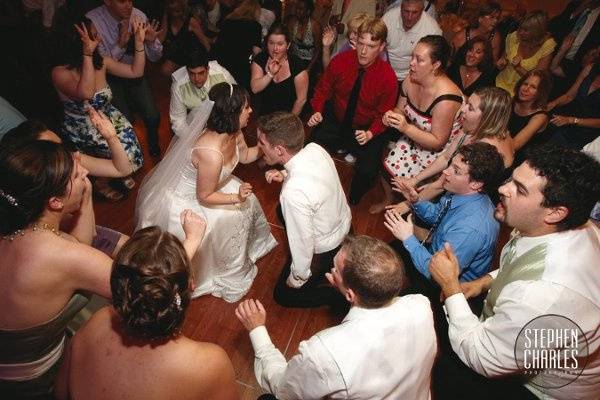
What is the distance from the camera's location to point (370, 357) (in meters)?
1.42

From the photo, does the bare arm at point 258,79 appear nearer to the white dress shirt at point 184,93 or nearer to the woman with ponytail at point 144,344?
the white dress shirt at point 184,93

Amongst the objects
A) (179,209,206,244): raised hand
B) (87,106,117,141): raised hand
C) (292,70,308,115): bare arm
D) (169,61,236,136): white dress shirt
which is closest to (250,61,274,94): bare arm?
(292,70,308,115): bare arm

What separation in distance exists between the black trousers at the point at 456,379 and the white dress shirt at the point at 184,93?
Answer: 7.61ft

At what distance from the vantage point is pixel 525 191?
5.82ft

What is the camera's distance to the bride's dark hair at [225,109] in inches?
96.3

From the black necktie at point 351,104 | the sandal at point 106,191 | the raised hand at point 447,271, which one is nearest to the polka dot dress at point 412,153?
the black necktie at point 351,104

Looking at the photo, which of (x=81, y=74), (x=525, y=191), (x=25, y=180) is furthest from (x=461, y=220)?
(x=81, y=74)

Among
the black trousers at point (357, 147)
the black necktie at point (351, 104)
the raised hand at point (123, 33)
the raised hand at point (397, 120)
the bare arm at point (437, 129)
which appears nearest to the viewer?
the bare arm at point (437, 129)

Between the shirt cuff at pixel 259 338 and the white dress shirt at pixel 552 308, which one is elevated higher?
the white dress shirt at pixel 552 308

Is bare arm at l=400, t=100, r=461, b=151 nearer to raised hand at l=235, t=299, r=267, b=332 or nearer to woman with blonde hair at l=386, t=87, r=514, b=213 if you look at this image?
woman with blonde hair at l=386, t=87, r=514, b=213

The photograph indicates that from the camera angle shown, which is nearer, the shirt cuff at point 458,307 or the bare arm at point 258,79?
the shirt cuff at point 458,307

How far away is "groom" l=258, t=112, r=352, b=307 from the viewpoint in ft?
7.41

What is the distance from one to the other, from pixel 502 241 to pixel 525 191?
89.0 inches

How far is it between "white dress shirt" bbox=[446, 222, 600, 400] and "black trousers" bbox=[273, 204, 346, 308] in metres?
1.08
